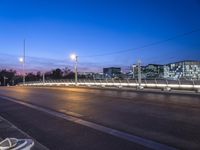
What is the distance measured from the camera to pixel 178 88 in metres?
33.4

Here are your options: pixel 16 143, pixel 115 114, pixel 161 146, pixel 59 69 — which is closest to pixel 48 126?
pixel 115 114

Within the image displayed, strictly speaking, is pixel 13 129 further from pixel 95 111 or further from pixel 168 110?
pixel 168 110

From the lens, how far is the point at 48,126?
12852mm

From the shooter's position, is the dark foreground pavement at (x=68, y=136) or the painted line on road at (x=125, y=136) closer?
the painted line on road at (x=125, y=136)

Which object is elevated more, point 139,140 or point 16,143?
point 16,143

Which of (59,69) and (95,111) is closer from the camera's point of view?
(95,111)

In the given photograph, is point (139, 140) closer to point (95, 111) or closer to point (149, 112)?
point (149, 112)

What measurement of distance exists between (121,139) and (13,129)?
13.3ft

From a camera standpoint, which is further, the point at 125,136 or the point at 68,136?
the point at 68,136

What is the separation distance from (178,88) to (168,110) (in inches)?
720

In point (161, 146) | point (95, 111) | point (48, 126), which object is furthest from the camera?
point (95, 111)

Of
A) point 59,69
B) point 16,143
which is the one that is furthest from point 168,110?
point 59,69

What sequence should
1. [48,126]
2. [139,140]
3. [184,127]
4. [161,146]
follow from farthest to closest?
[48,126]
[184,127]
[139,140]
[161,146]

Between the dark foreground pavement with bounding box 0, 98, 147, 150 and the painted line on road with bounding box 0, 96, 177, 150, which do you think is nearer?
the painted line on road with bounding box 0, 96, 177, 150
